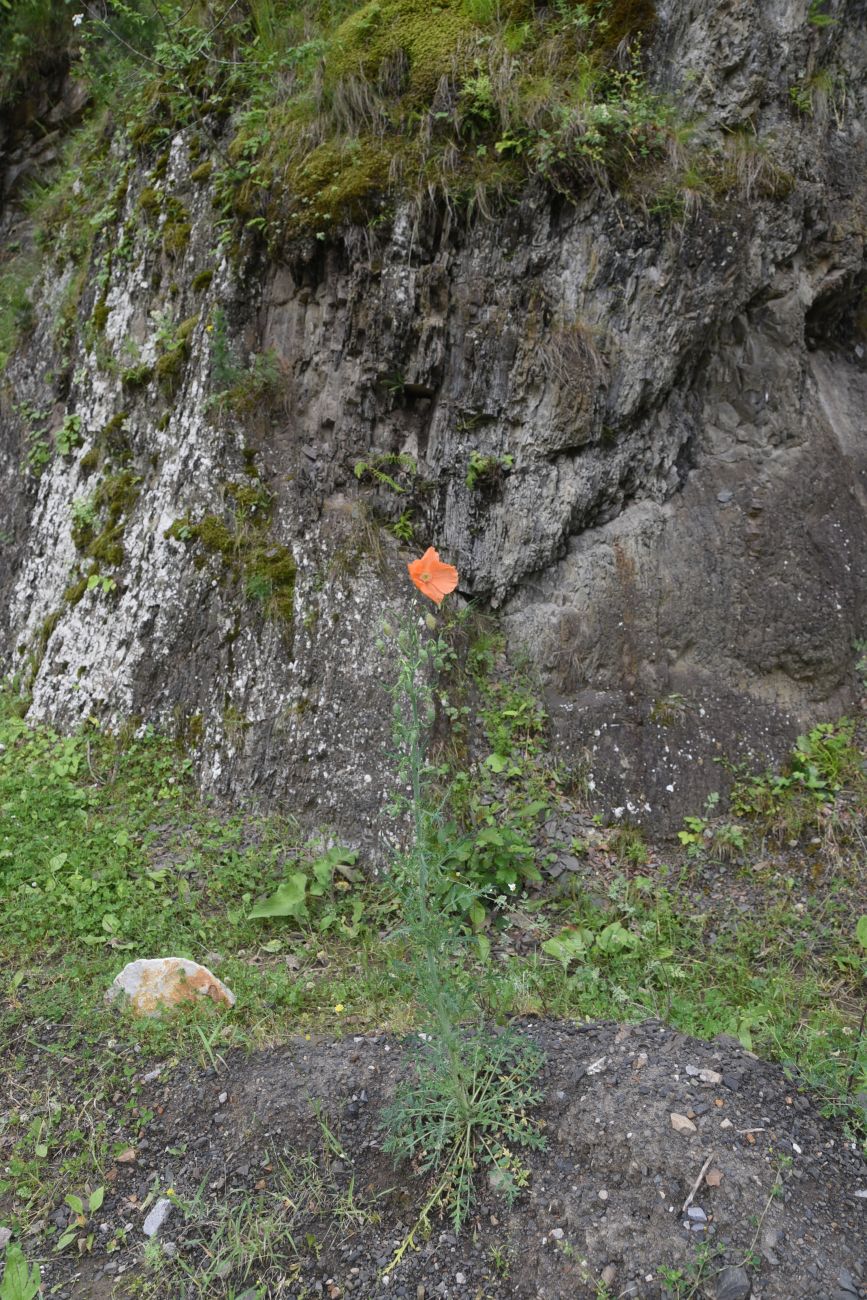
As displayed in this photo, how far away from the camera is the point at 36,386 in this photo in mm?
6719

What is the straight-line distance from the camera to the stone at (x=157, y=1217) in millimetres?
2568

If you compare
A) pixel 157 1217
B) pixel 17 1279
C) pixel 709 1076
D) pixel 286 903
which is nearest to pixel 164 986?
pixel 286 903

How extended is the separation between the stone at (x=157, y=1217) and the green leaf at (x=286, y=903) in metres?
1.33

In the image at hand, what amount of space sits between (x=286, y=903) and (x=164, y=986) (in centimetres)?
67

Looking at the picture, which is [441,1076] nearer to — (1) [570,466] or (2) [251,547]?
(2) [251,547]

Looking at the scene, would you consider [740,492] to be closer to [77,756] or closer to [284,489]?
[284,489]

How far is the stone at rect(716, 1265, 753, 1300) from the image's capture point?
2.12 metres

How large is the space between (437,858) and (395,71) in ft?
15.5

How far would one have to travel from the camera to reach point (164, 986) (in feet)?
11.1

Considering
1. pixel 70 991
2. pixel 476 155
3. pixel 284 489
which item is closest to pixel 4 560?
pixel 284 489

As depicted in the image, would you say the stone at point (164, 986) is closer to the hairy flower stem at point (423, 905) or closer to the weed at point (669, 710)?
the hairy flower stem at point (423, 905)

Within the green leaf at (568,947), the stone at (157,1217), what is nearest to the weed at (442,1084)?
the stone at (157,1217)

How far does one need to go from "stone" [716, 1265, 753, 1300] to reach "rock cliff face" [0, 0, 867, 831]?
2.47 meters

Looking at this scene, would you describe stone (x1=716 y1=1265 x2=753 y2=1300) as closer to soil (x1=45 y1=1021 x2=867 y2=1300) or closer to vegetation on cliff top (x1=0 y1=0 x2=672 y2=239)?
soil (x1=45 y1=1021 x2=867 y2=1300)
